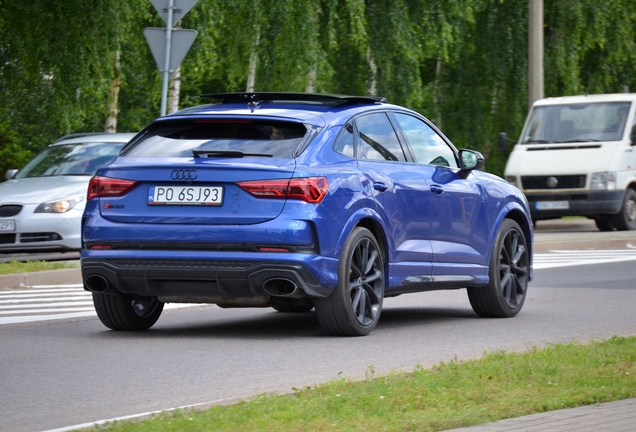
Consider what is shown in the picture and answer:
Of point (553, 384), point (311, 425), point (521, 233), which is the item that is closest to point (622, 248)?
point (521, 233)

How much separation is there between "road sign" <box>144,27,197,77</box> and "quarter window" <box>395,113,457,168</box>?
199 inches

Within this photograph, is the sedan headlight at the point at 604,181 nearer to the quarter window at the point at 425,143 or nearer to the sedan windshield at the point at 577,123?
the sedan windshield at the point at 577,123

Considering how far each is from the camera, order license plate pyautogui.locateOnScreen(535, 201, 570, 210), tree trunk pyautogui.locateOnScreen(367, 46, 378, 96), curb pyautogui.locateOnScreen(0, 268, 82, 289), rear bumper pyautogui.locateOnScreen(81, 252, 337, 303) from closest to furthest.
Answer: rear bumper pyautogui.locateOnScreen(81, 252, 337, 303), curb pyautogui.locateOnScreen(0, 268, 82, 289), license plate pyautogui.locateOnScreen(535, 201, 570, 210), tree trunk pyautogui.locateOnScreen(367, 46, 378, 96)

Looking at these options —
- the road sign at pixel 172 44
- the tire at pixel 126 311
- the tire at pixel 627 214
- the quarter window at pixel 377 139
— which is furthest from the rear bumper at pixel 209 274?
the tire at pixel 627 214

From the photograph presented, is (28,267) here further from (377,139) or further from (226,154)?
(226,154)

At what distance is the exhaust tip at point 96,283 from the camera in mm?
8992

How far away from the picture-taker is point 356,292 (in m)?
9.19

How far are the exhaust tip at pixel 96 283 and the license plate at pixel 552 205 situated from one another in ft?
52.6

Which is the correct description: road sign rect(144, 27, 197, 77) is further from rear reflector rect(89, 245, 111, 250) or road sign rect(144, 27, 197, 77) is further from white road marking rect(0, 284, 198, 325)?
rear reflector rect(89, 245, 111, 250)

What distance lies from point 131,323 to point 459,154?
3.00 metres

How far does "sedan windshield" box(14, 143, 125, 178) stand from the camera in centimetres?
1817

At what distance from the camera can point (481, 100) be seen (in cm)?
3662

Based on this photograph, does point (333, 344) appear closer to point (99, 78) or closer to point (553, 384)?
point (553, 384)

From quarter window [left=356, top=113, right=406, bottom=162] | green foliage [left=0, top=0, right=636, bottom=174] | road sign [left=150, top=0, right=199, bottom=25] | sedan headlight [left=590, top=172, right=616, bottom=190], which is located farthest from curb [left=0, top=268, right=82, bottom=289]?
sedan headlight [left=590, top=172, right=616, bottom=190]
